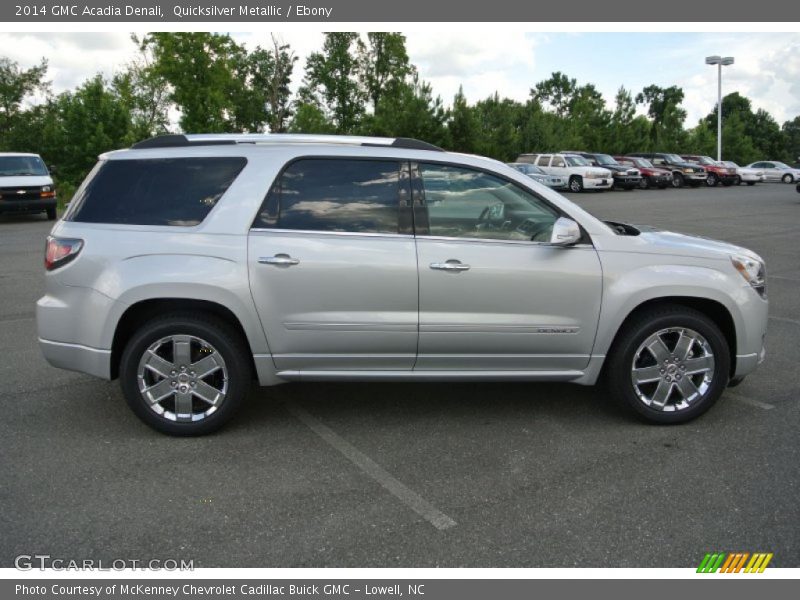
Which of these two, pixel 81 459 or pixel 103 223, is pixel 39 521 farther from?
pixel 103 223

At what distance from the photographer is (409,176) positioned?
4570 millimetres

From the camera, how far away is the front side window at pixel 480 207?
14.8 feet

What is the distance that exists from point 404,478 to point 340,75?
6777 centimetres

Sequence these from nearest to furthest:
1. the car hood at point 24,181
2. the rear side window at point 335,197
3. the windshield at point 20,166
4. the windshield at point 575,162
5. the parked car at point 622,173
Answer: the rear side window at point 335,197 < the car hood at point 24,181 < the windshield at point 20,166 < the windshield at point 575,162 < the parked car at point 622,173

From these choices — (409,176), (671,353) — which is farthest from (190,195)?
(671,353)

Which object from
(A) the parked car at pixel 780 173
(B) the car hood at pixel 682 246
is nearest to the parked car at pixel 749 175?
(A) the parked car at pixel 780 173

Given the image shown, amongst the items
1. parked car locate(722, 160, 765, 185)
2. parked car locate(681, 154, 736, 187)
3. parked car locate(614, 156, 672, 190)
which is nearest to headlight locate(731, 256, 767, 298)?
parked car locate(614, 156, 672, 190)

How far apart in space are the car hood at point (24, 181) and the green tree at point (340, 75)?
48.4 metres

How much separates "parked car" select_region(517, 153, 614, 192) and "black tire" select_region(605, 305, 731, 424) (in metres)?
29.6

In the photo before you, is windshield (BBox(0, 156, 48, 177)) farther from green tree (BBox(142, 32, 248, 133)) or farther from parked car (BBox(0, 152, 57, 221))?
green tree (BBox(142, 32, 248, 133))

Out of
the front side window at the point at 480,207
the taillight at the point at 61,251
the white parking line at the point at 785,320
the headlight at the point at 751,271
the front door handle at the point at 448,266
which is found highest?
the front side window at the point at 480,207

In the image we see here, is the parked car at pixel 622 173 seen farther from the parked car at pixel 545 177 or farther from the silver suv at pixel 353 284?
the silver suv at pixel 353 284

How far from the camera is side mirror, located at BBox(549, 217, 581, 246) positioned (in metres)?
4.34

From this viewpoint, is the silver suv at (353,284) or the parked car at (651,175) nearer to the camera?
the silver suv at (353,284)
